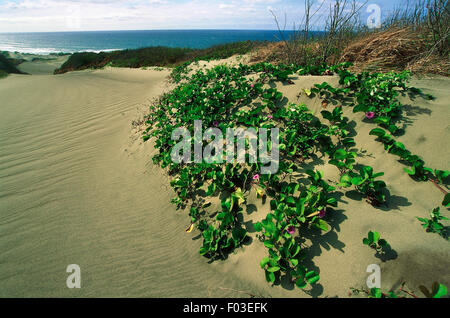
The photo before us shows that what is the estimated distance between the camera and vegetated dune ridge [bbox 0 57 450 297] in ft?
5.48

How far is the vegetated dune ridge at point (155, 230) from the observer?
1671mm

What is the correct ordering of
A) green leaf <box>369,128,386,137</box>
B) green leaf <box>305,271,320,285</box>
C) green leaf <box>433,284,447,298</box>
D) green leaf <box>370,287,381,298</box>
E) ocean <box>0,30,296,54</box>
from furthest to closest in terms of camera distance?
ocean <box>0,30,296,54</box>
green leaf <box>369,128,386,137</box>
green leaf <box>305,271,320,285</box>
green leaf <box>370,287,381,298</box>
green leaf <box>433,284,447,298</box>

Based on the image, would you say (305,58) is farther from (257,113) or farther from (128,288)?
(128,288)

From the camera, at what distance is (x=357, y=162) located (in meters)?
2.44

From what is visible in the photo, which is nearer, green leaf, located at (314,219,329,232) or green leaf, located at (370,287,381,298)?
green leaf, located at (370,287,381,298)

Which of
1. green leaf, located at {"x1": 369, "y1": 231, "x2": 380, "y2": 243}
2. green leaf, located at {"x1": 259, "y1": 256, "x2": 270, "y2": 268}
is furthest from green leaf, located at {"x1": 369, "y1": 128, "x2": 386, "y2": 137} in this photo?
green leaf, located at {"x1": 259, "y1": 256, "x2": 270, "y2": 268}

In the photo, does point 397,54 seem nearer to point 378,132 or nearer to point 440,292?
point 378,132

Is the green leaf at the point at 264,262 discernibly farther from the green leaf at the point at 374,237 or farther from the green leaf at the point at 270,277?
the green leaf at the point at 374,237

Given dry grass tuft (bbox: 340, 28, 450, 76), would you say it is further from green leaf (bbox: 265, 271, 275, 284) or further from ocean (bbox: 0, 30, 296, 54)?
ocean (bbox: 0, 30, 296, 54)

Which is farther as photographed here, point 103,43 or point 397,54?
point 103,43

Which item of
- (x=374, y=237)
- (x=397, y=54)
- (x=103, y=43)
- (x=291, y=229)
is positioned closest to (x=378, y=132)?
(x=374, y=237)

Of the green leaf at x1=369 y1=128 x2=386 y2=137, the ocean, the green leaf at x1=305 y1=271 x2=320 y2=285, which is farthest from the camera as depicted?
the ocean

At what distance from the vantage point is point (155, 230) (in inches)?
98.2

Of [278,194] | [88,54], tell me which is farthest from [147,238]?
[88,54]
